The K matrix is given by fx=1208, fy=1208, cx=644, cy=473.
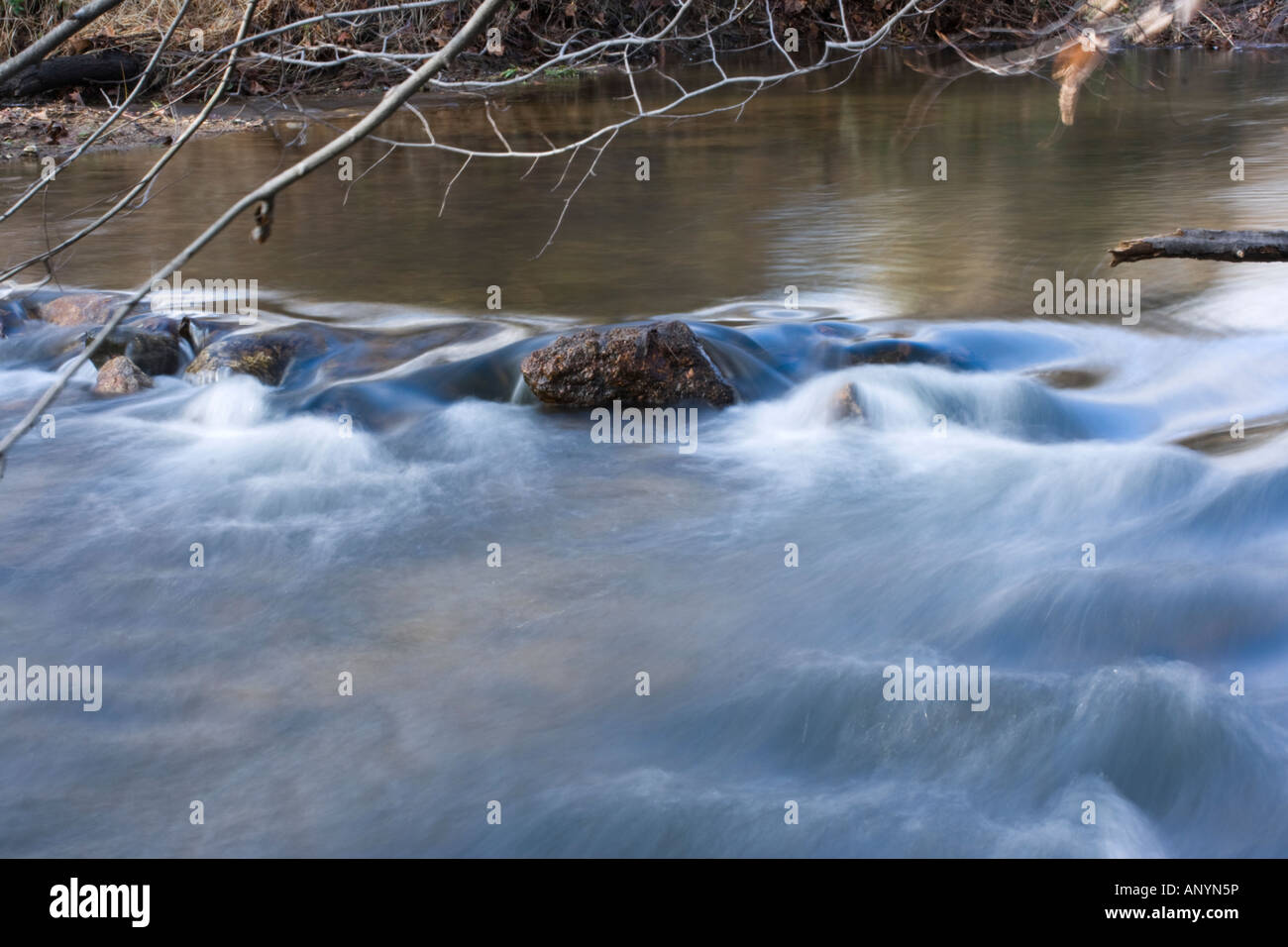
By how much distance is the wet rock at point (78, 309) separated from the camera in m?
7.97

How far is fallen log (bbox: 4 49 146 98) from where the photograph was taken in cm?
1448

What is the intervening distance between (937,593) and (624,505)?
147 centimetres

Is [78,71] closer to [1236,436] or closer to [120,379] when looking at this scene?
[120,379]

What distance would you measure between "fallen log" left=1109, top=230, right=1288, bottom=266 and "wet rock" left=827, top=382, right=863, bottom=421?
209 cm

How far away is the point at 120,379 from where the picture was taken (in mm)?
7059

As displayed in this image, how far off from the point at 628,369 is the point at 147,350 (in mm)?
3157

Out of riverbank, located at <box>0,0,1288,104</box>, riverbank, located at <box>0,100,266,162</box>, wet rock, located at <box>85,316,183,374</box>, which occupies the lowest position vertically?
wet rock, located at <box>85,316,183,374</box>

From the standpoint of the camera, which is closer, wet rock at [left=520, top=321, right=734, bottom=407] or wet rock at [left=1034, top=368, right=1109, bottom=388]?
wet rock at [left=520, top=321, right=734, bottom=407]

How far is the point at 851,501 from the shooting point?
18.4 feet

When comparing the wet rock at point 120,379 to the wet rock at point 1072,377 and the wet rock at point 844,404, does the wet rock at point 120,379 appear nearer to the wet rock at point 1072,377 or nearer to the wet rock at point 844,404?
the wet rock at point 844,404

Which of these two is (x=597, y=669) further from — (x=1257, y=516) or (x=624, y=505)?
(x=1257, y=516)

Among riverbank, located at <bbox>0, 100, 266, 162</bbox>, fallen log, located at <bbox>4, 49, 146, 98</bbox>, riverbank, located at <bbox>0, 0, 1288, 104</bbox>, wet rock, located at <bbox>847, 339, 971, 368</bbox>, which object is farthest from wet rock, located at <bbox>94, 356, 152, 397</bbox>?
fallen log, located at <bbox>4, 49, 146, 98</bbox>

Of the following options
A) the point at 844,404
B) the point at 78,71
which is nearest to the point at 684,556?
the point at 844,404

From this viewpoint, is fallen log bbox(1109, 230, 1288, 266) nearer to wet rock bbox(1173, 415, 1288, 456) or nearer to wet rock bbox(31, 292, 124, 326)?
wet rock bbox(1173, 415, 1288, 456)
